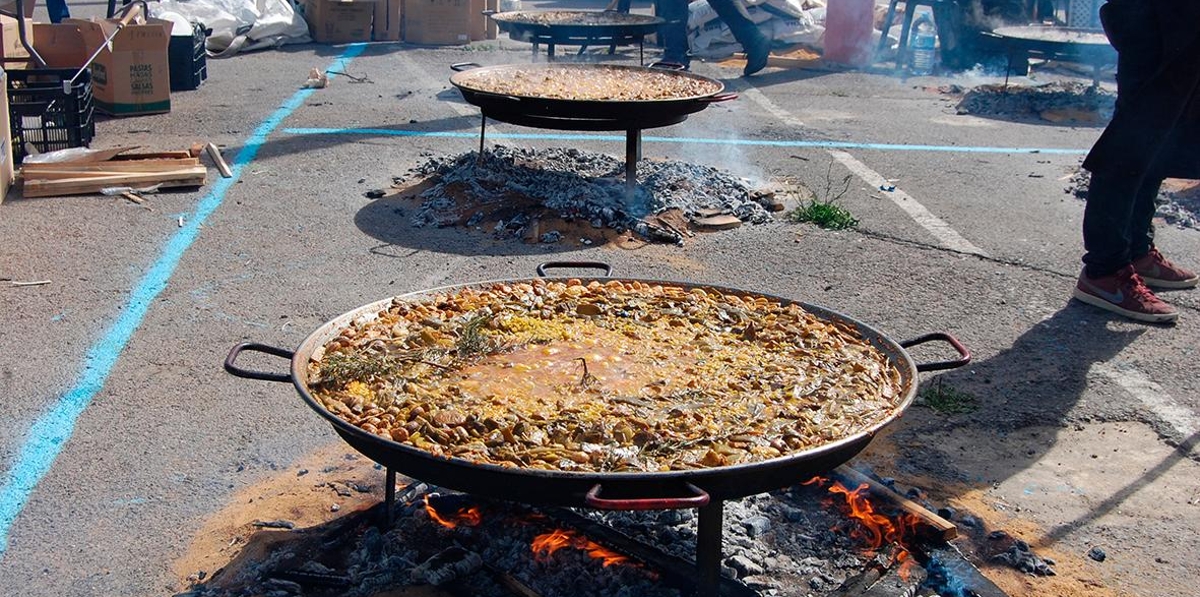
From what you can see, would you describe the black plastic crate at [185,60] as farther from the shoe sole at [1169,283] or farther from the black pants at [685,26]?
the shoe sole at [1169,283]

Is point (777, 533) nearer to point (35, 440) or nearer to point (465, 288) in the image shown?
point (465, 288)

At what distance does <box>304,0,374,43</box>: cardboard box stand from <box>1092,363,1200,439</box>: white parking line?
13.1 meters

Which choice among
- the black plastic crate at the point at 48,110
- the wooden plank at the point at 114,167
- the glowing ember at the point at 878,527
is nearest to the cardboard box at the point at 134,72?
the black plastic crate at the point at 48,110

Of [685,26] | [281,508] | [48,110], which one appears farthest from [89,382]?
[685,26]

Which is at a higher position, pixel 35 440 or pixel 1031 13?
pixel 1031 13

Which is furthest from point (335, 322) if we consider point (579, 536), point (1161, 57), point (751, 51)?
point (751, 51)

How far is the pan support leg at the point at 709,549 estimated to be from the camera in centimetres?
286

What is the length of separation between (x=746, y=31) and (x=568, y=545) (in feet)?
38.3

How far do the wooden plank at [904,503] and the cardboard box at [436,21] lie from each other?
13.5 m

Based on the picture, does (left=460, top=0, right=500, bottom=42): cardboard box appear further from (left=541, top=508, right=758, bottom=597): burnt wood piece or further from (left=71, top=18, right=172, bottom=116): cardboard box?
(left=541, top=508, right=758, bottom=597): burnt wood piece

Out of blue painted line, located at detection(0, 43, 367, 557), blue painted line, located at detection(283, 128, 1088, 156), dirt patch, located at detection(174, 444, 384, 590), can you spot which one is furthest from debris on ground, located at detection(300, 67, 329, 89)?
dirt patch, located at detection(174, 444, 384, 590)

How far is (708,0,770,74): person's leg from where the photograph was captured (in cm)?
1409

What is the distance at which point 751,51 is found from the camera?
14.2m

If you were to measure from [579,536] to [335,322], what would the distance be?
1015mm
